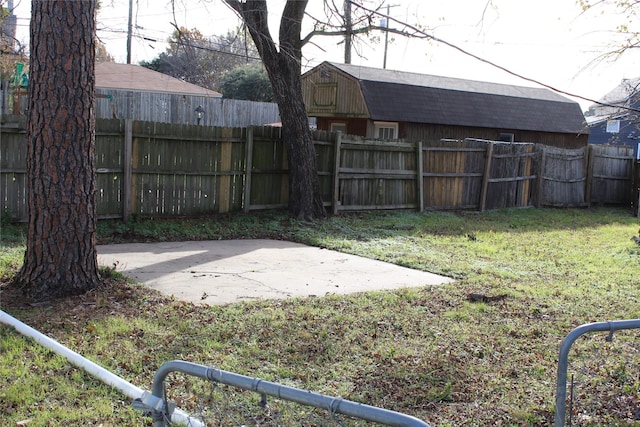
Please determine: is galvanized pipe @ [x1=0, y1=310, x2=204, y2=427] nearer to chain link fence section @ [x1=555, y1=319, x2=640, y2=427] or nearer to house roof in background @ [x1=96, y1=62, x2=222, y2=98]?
chain link fence section @ [x1=555, y1=319, x2=640, y2=427]

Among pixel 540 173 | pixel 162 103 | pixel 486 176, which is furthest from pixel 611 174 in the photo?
pixel 162 103

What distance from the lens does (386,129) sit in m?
24.4

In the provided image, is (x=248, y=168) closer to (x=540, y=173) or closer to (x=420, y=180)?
(x=420, y=180)

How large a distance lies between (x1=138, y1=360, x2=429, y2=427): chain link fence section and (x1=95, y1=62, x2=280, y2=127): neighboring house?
67.1 feet

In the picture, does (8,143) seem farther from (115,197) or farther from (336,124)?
(336,124)

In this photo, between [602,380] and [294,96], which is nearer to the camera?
[602,380]

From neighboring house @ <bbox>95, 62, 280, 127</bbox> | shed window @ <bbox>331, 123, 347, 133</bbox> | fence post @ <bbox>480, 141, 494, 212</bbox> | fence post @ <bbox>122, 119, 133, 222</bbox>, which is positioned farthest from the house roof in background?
fence post @ <bbox>122, 119, 133, 222</bbox>

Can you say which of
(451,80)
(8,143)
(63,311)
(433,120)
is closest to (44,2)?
(63,311)

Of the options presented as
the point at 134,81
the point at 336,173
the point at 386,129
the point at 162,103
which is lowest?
the point at 336,173

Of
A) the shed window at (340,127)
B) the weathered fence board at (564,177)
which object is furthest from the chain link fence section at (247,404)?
the shed window at (340,127)

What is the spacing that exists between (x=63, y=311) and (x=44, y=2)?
9.33 feet

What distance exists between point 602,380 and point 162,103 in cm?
2313

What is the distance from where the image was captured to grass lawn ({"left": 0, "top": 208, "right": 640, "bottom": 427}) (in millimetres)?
4438

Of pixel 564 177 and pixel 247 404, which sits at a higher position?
pixel 564 177
